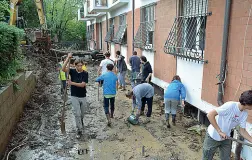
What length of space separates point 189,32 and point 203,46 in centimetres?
88

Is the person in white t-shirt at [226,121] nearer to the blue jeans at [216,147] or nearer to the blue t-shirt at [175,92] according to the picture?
the blue jeans at [216,147]

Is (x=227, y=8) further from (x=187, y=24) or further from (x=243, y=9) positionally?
(x=187, y=24)

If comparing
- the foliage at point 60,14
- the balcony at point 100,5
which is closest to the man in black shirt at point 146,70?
the balcony at point 100,5

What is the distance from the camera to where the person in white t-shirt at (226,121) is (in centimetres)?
275

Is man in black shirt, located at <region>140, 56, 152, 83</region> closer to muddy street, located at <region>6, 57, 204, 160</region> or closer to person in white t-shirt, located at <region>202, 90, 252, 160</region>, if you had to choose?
muddy street, located at <region>6, 57, 204, 160</region>

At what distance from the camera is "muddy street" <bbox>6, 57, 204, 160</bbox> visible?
4.57 meters

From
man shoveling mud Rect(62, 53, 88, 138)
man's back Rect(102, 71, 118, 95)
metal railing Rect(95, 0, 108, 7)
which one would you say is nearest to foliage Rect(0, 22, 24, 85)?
man shoveling mud Rect(62, 53, 88, 138)

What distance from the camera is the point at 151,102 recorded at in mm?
6172

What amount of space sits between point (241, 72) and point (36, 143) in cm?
421

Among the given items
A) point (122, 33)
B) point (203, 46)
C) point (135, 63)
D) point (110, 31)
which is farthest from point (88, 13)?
point (203, 46)

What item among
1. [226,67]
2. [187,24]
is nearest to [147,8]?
[187,24]

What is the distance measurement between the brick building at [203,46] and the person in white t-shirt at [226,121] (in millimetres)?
1172

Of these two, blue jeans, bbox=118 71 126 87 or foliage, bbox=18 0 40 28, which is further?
foliage, bbox=18 0 40 28

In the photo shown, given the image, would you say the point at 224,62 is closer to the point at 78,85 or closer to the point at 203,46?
the point at 203,46
